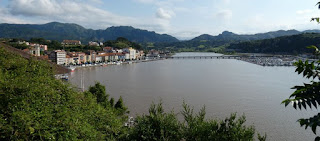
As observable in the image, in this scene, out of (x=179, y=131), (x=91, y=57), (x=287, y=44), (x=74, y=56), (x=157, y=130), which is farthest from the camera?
(x=287, y=44)

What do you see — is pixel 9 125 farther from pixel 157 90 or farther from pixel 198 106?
pixel 157 90

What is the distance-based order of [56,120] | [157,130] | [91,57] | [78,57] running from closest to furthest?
[56,120] → [157,130] → [78,57] → [91,57]

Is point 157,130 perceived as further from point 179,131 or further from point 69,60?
point 69,60

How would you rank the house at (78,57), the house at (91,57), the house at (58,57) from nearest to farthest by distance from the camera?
1. the house at (58,57)
2. the house at (78,57)
3. the house at (91,57)

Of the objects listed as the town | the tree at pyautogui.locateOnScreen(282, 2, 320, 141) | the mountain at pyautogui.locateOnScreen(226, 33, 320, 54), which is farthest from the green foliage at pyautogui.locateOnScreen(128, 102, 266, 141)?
the mountain at pyautogui.locateOnScreen(226, 33, 320, 54)

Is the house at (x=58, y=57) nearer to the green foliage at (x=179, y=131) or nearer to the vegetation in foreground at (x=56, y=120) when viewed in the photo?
the vegetation in foreground at (x=56, y=120)

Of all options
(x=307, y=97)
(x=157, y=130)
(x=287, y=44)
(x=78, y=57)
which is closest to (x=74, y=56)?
(x=78, y=57)

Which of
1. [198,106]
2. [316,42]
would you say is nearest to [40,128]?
[198,106]

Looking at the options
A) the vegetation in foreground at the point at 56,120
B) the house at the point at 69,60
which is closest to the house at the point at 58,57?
the house at the point at 69,60
